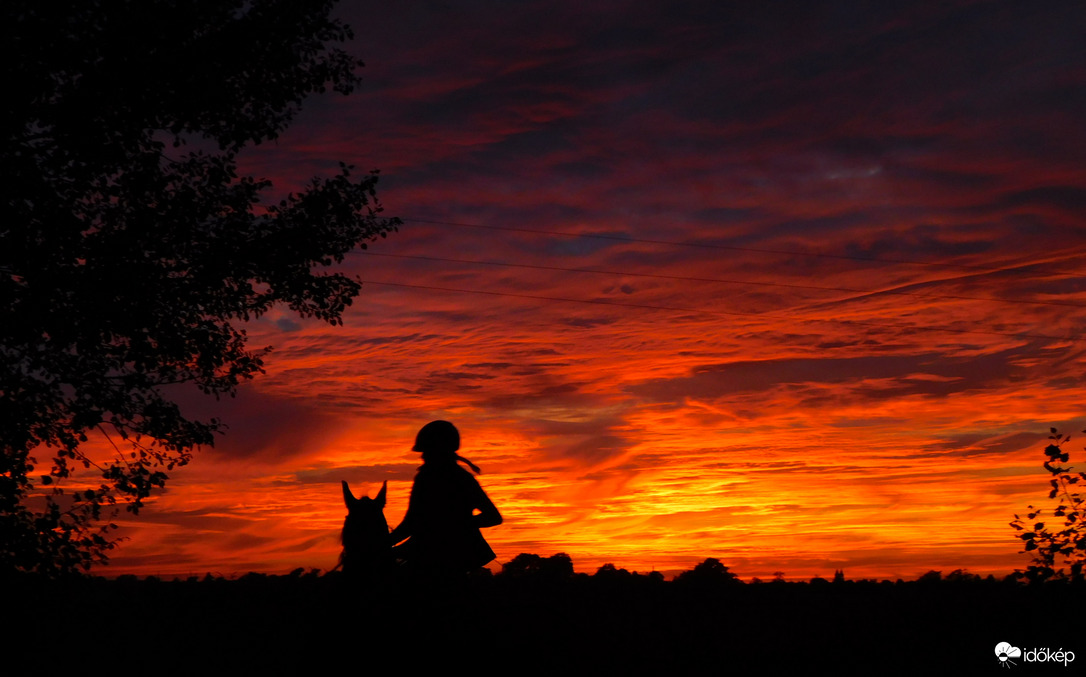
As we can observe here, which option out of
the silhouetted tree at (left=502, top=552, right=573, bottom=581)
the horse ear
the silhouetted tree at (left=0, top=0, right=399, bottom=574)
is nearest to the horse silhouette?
the horse ear

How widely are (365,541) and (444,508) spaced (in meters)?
0.82

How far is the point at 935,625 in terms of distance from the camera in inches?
580

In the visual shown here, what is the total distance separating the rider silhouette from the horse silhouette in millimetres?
375

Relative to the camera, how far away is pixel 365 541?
6.57m

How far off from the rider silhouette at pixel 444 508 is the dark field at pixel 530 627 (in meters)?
0.30

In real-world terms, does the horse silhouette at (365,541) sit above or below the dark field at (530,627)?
above

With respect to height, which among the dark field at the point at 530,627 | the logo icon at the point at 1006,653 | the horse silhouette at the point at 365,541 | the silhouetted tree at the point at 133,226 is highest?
the silhouetted tree at the point at 133,226

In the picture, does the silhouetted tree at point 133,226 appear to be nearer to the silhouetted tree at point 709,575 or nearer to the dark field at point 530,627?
the dark field at point 530,627

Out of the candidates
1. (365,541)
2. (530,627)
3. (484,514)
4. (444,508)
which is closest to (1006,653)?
(530,627)

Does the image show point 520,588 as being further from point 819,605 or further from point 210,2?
point 210,2

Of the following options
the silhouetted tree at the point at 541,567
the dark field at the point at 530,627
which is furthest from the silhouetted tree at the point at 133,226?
the silhouetted tree at the point at 541,567

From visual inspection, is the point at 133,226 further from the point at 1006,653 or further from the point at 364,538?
the point at 1006,653

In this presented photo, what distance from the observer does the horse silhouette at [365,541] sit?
6.57m

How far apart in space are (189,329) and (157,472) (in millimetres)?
2103
